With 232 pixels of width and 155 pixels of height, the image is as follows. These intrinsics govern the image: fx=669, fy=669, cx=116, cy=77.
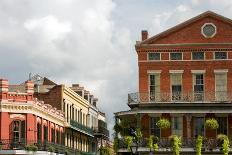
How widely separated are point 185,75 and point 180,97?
219cm

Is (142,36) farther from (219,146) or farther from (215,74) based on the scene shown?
(219,146)

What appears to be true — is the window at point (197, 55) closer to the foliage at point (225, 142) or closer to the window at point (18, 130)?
the foliage at point (225, 142)

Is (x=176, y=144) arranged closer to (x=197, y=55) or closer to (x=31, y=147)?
(x=197, y=55)

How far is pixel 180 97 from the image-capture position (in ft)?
175

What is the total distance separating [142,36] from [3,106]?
514 inches

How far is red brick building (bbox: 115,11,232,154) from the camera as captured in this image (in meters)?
53.2

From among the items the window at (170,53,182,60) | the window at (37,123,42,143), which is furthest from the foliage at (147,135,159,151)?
the window at (37,123,42,143)

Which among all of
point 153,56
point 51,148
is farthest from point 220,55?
point 51,148

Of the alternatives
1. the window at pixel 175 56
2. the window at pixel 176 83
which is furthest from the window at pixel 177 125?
the window at pixel 175 56

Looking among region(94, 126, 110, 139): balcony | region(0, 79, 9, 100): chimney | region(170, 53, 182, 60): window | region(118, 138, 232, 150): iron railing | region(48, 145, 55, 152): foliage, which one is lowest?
region(48, 145, 55, 152): foliage

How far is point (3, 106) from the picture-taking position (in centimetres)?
5494

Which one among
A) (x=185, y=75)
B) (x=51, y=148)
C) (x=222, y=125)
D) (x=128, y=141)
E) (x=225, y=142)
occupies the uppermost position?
→ (x=185, y=75)

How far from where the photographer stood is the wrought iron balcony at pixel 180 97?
174 feet

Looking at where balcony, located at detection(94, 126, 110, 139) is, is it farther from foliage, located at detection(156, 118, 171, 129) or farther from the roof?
foliage, located at detection(156, 118, 171, 129)
